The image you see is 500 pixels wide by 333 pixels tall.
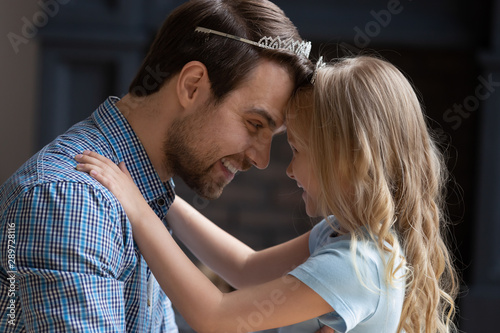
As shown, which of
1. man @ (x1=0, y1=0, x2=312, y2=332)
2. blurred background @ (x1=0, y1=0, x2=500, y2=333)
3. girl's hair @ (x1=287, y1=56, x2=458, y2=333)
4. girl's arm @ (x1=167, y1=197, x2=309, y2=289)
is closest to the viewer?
man @ (x1=0, y1=0, x2=312, y2=332)

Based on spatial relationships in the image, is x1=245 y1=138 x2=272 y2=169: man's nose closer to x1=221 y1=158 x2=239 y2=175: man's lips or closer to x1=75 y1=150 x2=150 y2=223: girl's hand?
x1=221 y1=158 x2=239 y2=175: man's lips

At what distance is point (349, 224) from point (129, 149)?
43cm

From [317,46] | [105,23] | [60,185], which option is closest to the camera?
[60,185]

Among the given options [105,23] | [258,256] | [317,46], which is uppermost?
[105,23]

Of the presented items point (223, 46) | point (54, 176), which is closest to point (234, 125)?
point (223, 46)

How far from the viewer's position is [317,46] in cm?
283

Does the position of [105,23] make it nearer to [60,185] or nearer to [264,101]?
[264,101]

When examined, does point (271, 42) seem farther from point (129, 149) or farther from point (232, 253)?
point (232, 253)

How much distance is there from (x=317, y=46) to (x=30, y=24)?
124cm

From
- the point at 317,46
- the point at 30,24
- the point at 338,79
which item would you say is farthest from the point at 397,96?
the point at 30,24

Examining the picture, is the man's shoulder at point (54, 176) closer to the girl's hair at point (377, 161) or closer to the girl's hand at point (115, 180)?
the girl's hand at point (115, 180)

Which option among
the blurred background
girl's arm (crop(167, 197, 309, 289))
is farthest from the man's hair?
the blurred background

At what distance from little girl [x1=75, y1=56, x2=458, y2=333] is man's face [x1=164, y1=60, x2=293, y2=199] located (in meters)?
0.05

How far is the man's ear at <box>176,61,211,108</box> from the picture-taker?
1.22 metres
